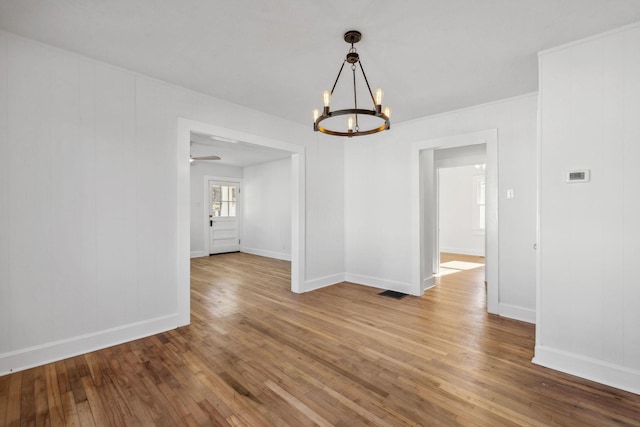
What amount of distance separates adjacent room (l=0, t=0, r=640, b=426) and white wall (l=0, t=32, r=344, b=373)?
2cm

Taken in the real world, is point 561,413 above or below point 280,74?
below

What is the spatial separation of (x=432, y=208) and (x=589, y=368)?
317 centimetres

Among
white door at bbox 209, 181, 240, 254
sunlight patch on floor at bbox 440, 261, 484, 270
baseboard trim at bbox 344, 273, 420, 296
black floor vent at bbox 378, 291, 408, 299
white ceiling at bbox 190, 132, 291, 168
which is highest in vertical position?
white ceiling at bbox 190, 132, 291, 168

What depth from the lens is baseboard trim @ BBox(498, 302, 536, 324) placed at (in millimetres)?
3490

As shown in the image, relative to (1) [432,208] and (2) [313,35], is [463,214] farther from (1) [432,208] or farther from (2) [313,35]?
(2) [313,35]

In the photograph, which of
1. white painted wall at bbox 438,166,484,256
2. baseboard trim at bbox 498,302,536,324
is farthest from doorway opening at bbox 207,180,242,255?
baseboard trim at bbox 498,302,536,324

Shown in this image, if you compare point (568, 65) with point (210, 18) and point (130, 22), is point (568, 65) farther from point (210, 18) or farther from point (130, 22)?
point (130, 22)

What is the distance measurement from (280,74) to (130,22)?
1.32 metres

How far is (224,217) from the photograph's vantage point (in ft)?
29.4

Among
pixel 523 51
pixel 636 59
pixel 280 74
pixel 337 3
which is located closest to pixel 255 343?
pixel 280 74

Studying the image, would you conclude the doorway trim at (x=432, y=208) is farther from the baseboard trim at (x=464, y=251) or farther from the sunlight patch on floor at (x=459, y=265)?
the baseboard trim at (x=464, y=251)

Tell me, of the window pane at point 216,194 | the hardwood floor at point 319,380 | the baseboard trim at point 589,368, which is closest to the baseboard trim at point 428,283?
the hardwood floor at point 319,380

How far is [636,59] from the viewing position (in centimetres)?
220

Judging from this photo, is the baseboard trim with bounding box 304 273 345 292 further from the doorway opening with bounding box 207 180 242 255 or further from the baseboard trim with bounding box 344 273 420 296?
the doorway opening with bounding box 207 180 242 255
